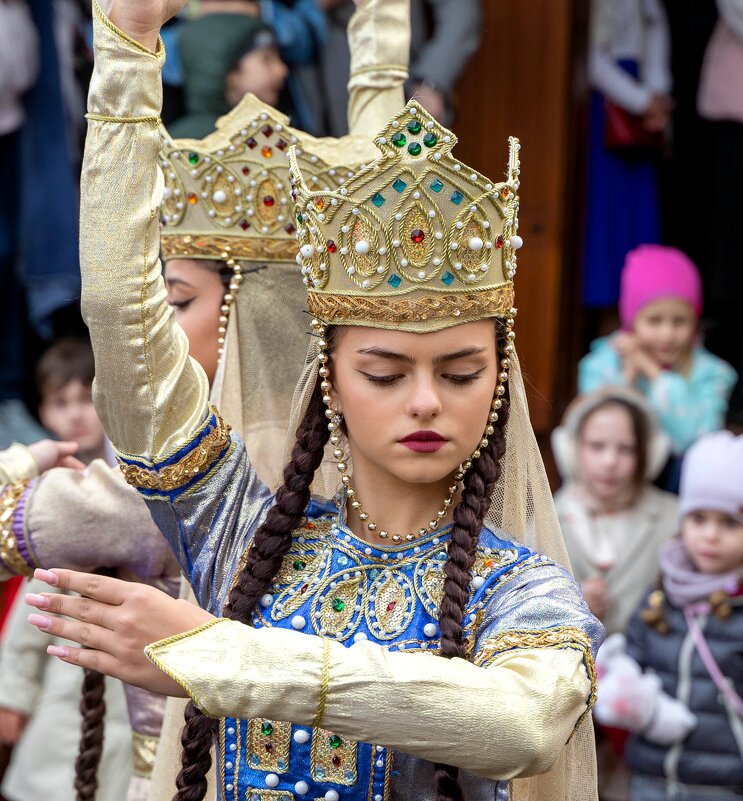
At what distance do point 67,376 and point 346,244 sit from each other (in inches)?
96.1

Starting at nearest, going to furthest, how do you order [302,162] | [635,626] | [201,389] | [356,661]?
[356,661] → [201,389] → [302,162] → [635,626]

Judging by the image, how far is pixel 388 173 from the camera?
6.34 ft

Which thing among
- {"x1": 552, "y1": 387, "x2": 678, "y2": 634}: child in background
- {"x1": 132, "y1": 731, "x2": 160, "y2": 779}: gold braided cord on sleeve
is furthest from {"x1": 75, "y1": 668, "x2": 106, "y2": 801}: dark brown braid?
{"x1": 552, "y1": 387, "x2": 678, "y2": 634}: child in background

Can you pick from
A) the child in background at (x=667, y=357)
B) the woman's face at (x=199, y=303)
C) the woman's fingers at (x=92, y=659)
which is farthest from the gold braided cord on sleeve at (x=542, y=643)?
the child in background at (x=667, y=357)

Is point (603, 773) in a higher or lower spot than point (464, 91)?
lower

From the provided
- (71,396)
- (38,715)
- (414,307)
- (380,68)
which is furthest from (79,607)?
(71,396)

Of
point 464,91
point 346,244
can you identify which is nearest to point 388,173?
point 346,244

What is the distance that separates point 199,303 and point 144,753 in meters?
0.87

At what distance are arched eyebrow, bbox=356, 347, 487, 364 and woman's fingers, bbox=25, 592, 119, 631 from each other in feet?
1.57

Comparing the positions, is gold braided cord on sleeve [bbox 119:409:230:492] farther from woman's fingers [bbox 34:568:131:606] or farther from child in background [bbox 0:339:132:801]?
child in background [bbox 0:339:132:801]

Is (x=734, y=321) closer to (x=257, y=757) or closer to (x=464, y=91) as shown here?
(x=464, y=91)

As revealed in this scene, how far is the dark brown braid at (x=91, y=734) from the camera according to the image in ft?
8.50

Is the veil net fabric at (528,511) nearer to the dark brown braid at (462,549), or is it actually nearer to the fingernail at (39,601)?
the dark brown braid at (462,549)

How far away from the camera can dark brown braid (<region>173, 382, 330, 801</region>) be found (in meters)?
1.97
